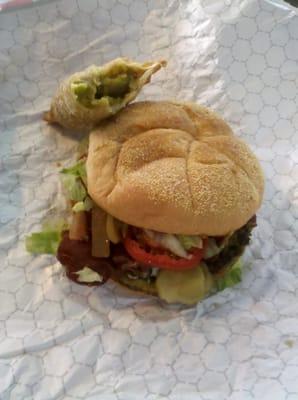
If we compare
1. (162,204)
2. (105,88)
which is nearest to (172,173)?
(162,204)

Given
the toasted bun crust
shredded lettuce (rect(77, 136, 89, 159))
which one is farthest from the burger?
shredded lettuce (rect(77, 136, 89, 159))

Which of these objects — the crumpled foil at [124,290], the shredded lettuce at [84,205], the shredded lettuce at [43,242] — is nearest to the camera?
the crumpled foil at [124,290]

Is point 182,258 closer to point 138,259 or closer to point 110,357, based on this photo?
point 138,259

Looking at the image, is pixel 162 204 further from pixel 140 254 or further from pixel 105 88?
pixel 105 88

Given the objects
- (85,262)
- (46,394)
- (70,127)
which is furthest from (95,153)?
(46,394)

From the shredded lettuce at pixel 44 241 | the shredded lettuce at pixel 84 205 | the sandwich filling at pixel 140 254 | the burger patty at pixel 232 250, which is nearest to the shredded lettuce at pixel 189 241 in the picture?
the sandwich filling at pixel 140 254

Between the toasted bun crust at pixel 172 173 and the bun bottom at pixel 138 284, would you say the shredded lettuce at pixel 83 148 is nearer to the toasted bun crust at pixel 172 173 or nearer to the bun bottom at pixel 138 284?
the toasted bun crust at pixel 172 173
